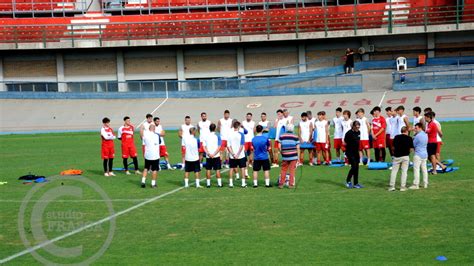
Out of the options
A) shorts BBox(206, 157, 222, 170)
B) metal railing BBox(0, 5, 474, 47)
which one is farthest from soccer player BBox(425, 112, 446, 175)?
metal railing BBox(0, 5, 474, 47)

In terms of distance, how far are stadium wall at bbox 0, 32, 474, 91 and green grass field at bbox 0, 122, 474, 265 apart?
3024cm

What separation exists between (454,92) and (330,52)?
43.0 ft

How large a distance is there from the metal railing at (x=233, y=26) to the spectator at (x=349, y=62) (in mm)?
2262

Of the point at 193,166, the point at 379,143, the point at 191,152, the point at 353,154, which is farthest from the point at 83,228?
the point at 379,143

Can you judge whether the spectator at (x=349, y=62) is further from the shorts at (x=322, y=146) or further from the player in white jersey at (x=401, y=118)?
the player in white jersey at (x=401, y=118)

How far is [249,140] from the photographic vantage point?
24.2m

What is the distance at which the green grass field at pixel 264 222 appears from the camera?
13070 mm

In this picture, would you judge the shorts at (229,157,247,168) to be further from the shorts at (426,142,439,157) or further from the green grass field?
the shorts at (426,142,439,157)

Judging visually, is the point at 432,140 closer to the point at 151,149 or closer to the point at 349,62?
the point at 151,149

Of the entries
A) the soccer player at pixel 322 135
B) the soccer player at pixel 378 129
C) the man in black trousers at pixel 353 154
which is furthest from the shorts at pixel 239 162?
the soccer player at pixel 378 129

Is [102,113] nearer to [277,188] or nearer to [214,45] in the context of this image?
[214,45]

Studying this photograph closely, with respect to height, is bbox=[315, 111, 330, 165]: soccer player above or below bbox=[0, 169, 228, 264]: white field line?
above

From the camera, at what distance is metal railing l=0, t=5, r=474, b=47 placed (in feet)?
172

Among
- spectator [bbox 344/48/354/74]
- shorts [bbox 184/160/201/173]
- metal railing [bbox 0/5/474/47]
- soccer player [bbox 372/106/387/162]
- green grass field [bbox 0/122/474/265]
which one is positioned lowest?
green grass field [bbox 0/122/474/265]
